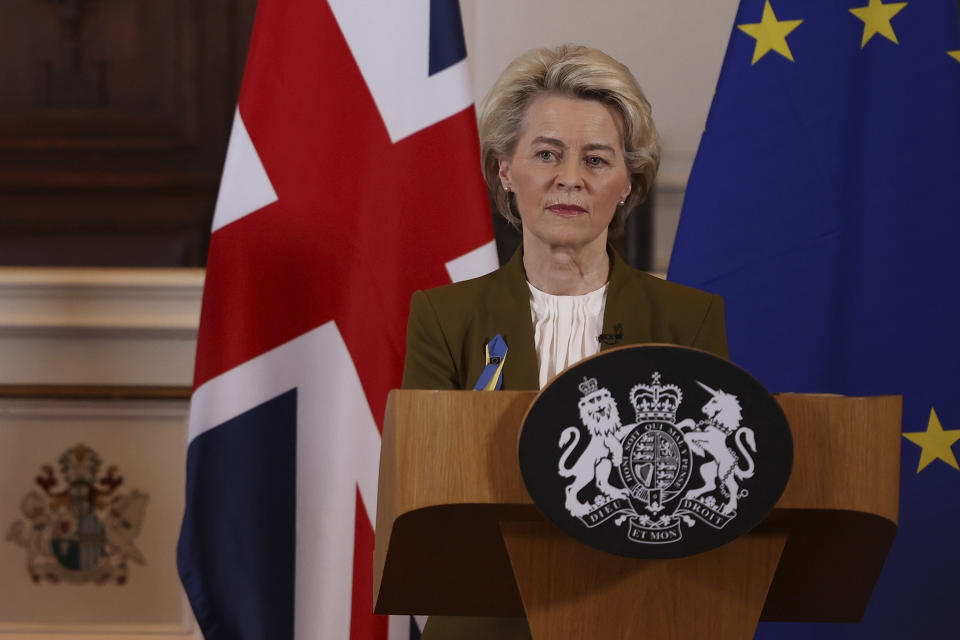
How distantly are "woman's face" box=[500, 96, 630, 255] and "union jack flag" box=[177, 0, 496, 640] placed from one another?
2.27 feet

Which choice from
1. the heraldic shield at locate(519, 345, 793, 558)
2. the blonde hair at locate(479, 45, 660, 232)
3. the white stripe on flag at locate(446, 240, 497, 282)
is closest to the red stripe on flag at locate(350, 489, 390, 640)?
the white stripe on flag at locate(446, 240, 497, 282)

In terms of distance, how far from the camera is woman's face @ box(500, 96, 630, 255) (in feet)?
4.32

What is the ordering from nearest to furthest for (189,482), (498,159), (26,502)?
(498,159) → (189,482) → (26,502)

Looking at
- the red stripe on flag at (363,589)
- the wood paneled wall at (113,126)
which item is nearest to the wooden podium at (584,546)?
the red stripe on flag at (363,589)

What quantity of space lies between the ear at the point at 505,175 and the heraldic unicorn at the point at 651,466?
613 mm

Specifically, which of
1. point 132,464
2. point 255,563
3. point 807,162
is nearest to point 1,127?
point 132,464

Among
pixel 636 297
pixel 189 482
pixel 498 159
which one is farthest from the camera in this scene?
pixel 189 482

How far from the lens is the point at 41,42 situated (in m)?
2.67

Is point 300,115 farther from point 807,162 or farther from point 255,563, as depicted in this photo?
point 807,162

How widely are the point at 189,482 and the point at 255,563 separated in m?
0.20

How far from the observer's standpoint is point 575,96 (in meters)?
1.33

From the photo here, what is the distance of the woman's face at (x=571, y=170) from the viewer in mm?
1317

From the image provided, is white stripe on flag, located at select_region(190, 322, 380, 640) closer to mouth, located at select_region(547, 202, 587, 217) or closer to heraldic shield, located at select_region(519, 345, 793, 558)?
mouth, located at select_region(547, 202, 587, 217)

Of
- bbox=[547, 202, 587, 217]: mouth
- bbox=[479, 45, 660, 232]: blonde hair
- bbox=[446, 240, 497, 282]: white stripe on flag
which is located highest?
bbox=[479, 45, 660, 232]: blonde hair
